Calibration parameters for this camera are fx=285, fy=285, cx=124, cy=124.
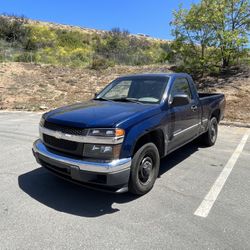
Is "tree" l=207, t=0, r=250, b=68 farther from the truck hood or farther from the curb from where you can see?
the truck hood

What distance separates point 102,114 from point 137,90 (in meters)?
1.37

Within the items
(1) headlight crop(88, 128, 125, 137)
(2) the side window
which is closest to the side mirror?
(2) the side window

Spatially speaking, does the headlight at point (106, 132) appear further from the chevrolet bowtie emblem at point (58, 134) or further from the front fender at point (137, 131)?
the chevrolet bowtie emblem at point (58, 134)

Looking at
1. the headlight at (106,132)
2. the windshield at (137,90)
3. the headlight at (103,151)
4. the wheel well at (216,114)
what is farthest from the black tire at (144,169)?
the wheel well at (216,114)

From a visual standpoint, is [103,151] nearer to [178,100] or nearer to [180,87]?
[178,100]

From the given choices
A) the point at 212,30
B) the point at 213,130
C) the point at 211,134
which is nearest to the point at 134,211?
the point at 211,134

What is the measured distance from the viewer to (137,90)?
518 cm

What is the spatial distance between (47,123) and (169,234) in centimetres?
229

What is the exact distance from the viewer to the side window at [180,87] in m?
5.07

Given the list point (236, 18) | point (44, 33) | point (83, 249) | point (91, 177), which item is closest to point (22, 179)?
point (91, 177)

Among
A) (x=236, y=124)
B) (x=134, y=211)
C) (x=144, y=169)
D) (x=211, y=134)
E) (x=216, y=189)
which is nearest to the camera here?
(x=134, y=211)

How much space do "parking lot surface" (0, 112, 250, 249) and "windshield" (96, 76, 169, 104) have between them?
1.43m

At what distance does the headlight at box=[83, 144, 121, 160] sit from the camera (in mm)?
3613

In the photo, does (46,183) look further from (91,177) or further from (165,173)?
(165,173)
